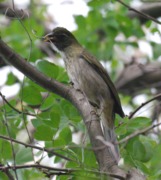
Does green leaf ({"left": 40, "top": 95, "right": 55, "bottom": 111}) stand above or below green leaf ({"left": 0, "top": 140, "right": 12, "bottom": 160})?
above

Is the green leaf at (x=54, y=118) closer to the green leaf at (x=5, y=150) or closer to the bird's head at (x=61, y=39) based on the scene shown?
the green leaf at (x=5, y=150)

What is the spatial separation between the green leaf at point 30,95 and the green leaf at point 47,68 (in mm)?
166

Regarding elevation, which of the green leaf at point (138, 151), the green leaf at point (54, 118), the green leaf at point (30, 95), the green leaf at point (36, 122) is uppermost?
the green leaf at point (30, 95)

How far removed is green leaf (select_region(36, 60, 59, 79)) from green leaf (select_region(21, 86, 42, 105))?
0.17 m

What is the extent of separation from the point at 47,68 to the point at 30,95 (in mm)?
249

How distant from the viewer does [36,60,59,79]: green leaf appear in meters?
4.07

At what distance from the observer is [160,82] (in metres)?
7.55

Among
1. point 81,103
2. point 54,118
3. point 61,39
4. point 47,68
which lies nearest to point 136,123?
point 81,103

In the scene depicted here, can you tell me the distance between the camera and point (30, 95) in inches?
162

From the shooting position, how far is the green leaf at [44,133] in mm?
3561

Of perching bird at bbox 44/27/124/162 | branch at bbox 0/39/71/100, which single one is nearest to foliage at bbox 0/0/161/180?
branch at bbox 0/39/71/100

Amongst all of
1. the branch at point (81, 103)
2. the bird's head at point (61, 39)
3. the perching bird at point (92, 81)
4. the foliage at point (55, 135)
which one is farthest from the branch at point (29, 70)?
the bird's head at point (61, 39)

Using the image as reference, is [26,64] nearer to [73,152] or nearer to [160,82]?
[73,152]

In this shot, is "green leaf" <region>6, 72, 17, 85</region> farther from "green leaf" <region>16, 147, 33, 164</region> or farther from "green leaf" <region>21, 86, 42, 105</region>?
"green leaf" <region>16, 147, 33, 164</region>
